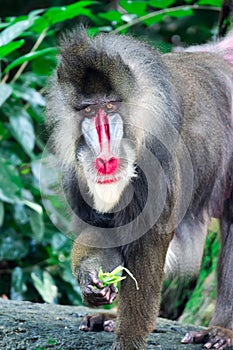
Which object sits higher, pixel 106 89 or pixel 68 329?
pixel 106 89

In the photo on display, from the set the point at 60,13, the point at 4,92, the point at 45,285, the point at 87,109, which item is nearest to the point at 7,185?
the point at 4,92

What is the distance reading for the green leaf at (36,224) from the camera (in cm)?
589

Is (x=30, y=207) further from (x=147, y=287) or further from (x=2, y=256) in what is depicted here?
(x=147, y=287)

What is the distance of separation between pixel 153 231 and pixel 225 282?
96cm

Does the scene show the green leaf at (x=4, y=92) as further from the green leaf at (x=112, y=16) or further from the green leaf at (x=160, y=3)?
the green leaf at (x=160, y=3)

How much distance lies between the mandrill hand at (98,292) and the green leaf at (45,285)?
8.06ft

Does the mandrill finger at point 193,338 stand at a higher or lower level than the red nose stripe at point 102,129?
lower

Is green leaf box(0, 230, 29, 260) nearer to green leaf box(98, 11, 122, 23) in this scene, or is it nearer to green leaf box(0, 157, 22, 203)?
green leaf box(0, 157, 22, 203)

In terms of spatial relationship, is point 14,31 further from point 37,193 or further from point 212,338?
point 212,338

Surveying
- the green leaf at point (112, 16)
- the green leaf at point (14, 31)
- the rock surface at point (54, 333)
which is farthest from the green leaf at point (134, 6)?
the rock surface at point (54, 333)

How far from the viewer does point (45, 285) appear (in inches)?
240

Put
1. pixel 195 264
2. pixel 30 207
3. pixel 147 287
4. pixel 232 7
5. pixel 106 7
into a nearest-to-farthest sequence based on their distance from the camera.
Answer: pixel 147 287
pixel 195 264
pixel 232 7
pixel 30 207
pixel 106 7

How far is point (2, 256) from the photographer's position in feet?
20.2

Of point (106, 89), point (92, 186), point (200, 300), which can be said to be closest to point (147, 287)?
point (92, 186)
